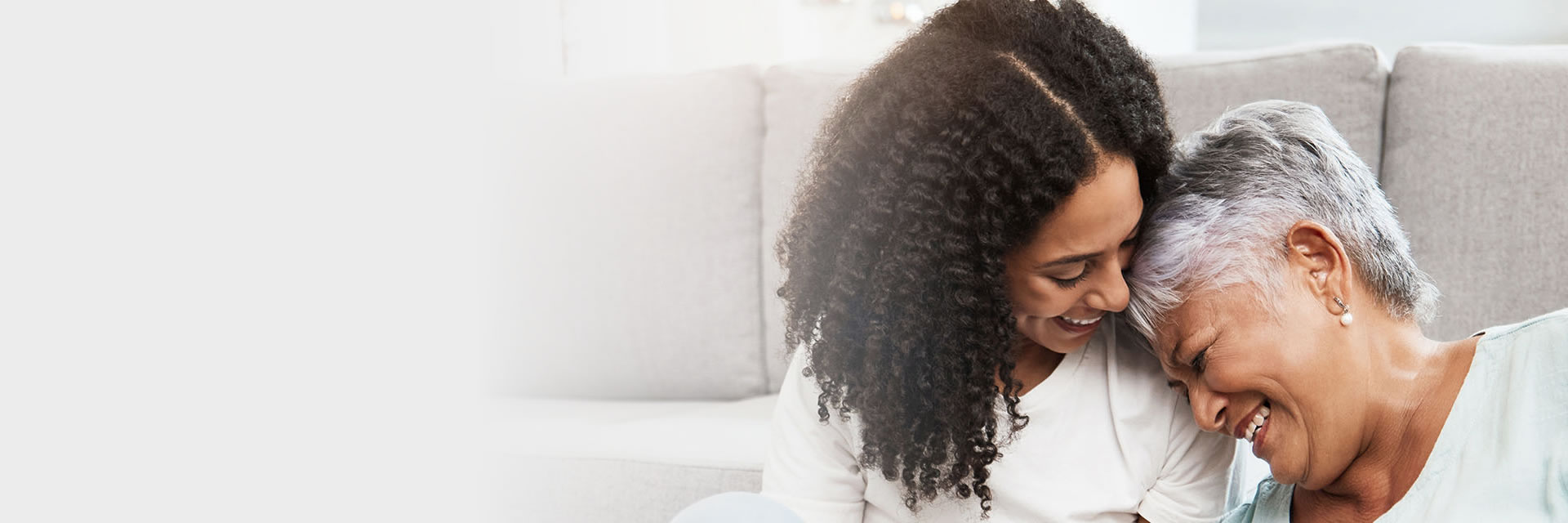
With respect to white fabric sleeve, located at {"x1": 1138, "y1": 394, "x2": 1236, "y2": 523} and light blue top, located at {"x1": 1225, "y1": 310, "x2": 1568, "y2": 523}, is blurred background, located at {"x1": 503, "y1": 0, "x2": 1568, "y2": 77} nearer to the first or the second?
white fabric sleeve, located at {"x1": 1138, "y1": 394, "x2": 1236, "y2": 523}

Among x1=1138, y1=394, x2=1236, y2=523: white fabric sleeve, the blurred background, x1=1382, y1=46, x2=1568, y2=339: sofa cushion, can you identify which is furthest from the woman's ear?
the blurred background

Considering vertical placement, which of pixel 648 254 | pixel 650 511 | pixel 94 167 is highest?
pixel 94 167

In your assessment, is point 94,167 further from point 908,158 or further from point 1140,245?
point 1140,245

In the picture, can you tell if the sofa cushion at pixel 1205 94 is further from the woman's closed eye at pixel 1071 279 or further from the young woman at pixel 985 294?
the woman's closed eye at pixel 1071 279

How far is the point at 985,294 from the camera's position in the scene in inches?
41.6

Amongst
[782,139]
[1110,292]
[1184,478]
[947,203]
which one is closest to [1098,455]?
[1184,478]

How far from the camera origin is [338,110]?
1.59 meters

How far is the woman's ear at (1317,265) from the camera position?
3.38ft

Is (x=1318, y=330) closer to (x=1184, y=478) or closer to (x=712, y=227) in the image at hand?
(x=1184, y=478)

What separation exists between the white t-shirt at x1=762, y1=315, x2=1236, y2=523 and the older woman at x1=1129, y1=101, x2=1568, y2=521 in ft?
0.34

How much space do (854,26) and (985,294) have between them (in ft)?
9.30

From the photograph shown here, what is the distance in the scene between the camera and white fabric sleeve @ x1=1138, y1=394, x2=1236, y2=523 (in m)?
1.18

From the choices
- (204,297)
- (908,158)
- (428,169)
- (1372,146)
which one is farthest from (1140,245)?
(428,169)

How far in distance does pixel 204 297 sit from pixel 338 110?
1.09ft
